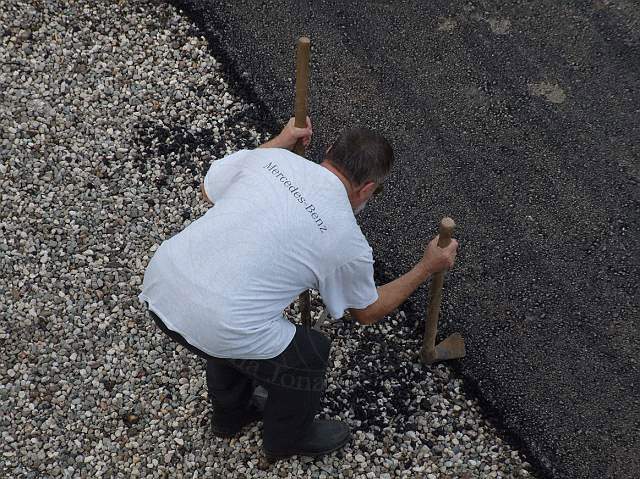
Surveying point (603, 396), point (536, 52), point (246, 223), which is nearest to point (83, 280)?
point (246, 223)

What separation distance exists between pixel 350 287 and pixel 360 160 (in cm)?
56

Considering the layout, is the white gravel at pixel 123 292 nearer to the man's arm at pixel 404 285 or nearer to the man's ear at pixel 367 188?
the man's arm at pixel 404 285

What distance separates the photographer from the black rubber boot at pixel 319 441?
4094 millimetres

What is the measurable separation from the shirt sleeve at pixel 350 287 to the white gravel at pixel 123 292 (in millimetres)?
1106

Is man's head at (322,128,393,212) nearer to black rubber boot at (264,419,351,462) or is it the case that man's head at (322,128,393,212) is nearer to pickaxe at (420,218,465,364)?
pickaxe at (420,218,465,364)

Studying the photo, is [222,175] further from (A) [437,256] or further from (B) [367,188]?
(A) [437,256]

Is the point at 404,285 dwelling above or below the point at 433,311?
above

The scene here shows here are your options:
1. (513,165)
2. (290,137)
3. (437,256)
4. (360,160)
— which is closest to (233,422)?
(437,256)

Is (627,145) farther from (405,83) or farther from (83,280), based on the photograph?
(83,280)

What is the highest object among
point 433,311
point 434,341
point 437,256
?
point 437,256

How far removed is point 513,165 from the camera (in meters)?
5.39

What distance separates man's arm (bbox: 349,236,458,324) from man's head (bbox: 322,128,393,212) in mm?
495

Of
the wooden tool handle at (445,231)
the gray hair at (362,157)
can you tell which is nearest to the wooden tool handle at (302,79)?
the gray hair at (362,157)

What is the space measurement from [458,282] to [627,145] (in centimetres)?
170
